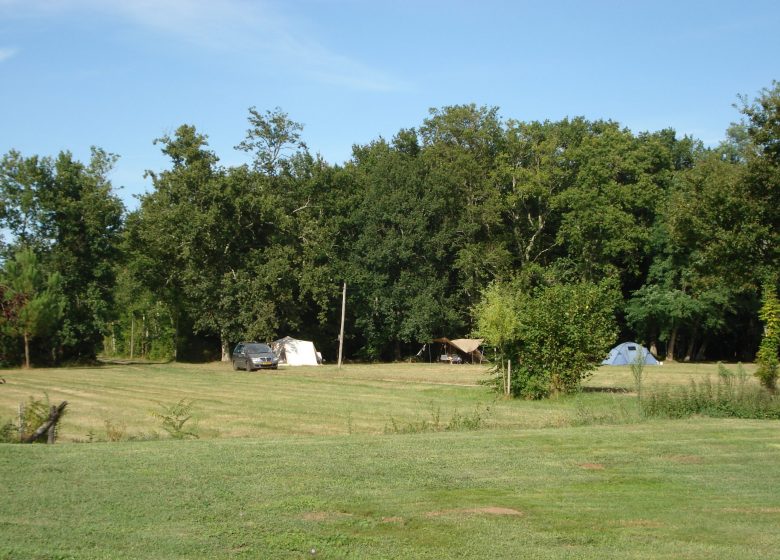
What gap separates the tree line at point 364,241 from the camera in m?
52.2

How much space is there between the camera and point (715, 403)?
18234mm

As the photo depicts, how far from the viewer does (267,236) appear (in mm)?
58656

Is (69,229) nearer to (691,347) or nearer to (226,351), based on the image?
(226,351)

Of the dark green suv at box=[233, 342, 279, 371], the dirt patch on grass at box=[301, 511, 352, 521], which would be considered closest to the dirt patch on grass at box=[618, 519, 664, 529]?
the dirt patch on grass at box=[301, 511, 352, 521]

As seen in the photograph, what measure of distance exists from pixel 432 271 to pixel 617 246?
45.1ft

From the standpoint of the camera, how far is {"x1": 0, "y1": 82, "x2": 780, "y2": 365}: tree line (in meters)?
52.2

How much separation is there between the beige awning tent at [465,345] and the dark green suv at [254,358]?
52.6 ft

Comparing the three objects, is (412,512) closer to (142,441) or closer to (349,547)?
(349,547)

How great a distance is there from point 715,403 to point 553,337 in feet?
25.8

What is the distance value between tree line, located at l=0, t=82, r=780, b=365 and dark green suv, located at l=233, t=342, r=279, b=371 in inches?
209

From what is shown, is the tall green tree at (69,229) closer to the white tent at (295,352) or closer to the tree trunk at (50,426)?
the white tent at (295,352)

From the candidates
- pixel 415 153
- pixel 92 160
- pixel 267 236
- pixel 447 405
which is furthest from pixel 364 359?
pixel 447 405

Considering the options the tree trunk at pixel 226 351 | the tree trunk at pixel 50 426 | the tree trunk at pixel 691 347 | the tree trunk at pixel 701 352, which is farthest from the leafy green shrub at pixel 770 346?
the tree trunk at pixel 701 352

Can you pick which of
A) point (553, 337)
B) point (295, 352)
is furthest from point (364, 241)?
point (553, 337)
